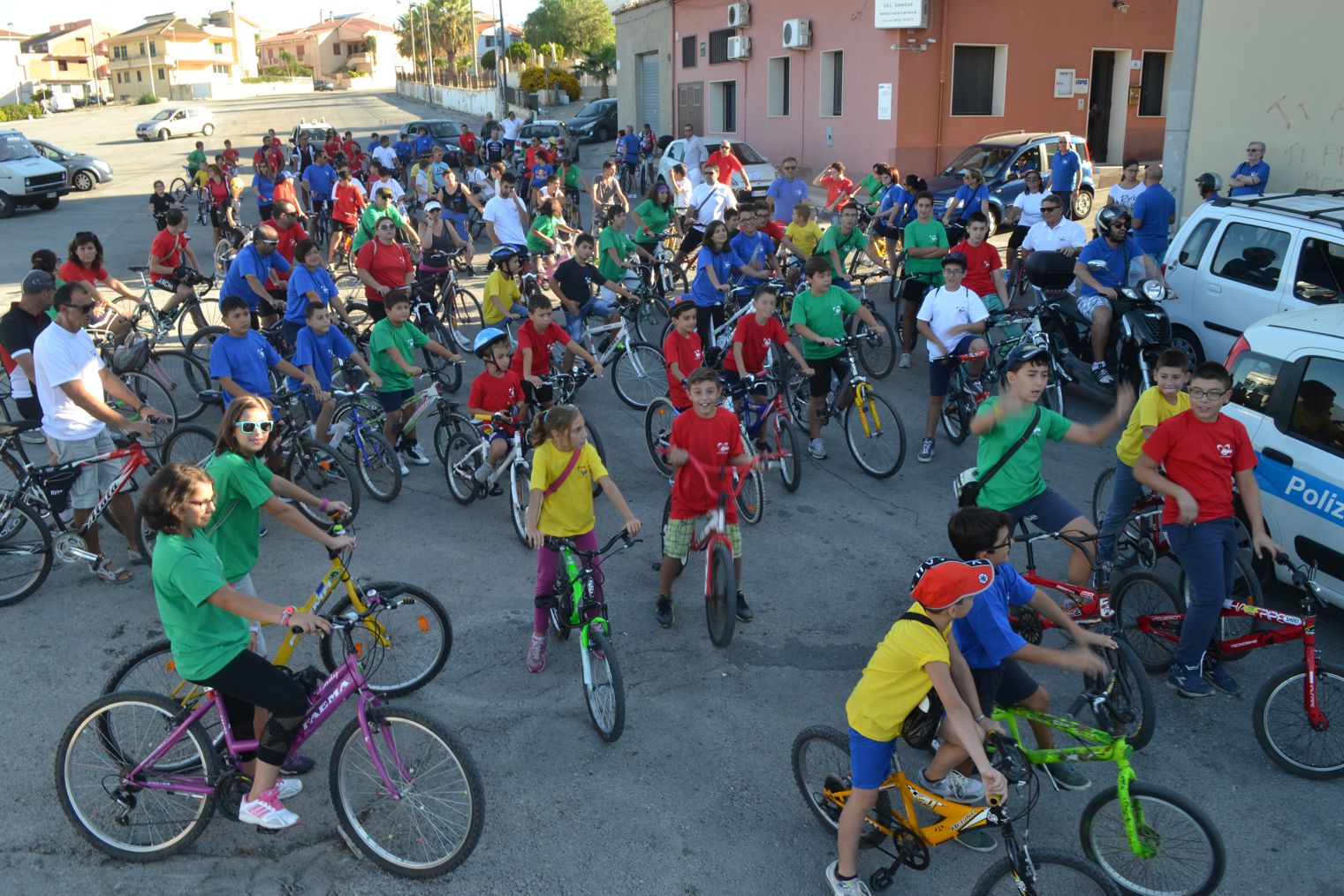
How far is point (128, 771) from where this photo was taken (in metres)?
4.52

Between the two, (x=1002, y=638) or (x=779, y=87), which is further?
(x=779, y=87)

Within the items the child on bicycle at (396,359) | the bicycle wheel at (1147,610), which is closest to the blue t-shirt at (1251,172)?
the bicycle wheel at (1147,610)

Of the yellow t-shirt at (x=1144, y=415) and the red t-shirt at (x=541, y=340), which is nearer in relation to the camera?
the yellow t-shirt at (x=1144, y=415)

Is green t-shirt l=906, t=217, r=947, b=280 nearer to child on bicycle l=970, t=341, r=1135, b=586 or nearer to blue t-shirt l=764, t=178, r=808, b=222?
blue t-shirt l=764, t=178, r=808, b=222

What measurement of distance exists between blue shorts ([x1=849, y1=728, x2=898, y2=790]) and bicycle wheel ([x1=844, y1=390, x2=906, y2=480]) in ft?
16.6

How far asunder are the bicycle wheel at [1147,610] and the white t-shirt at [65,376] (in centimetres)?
652

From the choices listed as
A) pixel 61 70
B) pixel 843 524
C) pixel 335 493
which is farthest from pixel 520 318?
pixel 61 70

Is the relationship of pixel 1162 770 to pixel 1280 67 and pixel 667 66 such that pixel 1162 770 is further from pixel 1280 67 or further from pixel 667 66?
pixel 667 66

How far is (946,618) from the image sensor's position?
387 centimetres

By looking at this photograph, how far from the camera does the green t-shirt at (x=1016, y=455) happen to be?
598 cm

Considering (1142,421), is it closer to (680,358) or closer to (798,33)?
(680,358)

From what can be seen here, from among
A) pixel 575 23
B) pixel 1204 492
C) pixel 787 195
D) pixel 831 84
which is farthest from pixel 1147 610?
pixel 575 23

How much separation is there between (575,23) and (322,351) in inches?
2592

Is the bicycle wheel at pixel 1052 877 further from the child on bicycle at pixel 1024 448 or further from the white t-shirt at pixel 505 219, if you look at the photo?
the white t-shirt at pixel 505 219
